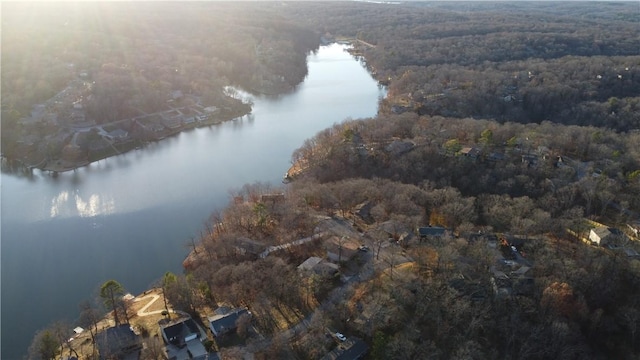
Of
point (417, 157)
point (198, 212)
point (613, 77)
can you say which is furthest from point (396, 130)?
point (613, 77)

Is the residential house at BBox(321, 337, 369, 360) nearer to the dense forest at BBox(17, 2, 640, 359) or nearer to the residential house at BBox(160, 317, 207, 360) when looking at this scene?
the dense forest at BBox(17, 2, 640, 359)

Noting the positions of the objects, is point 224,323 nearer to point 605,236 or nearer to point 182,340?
point 182,340

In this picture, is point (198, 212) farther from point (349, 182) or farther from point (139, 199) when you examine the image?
point (349, 182)

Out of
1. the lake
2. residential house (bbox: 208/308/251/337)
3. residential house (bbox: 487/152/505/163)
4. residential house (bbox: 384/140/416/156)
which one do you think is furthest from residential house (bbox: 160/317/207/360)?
residential house (bbox: 487/152/505/163)

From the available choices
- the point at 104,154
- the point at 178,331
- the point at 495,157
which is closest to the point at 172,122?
the point at 104,154

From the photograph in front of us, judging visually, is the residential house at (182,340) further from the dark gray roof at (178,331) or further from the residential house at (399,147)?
the residential house at (399,147)

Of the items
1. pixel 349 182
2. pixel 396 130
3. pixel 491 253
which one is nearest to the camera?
pixel 491 253
